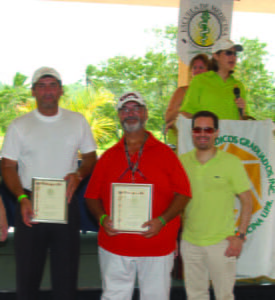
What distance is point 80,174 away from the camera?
2.45 metres

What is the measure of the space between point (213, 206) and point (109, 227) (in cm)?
66

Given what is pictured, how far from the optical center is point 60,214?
7.41 ft

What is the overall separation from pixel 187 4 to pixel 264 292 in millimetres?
3322

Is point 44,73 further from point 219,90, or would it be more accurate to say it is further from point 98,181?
point 219,90

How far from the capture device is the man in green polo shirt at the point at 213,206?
2340mm

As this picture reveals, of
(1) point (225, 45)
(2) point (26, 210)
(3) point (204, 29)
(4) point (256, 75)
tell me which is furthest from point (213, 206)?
(4) point (256, 75)

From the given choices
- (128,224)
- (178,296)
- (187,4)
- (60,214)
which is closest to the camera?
(128,224)

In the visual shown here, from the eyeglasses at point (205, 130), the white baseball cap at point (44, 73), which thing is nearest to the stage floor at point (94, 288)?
the eyeglasses at point (205, 130)

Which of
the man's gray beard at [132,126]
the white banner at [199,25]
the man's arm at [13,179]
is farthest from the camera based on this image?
the white banner at [199,25]

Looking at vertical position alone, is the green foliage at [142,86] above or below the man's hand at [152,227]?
above

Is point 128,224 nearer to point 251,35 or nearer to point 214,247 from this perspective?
point 214,247

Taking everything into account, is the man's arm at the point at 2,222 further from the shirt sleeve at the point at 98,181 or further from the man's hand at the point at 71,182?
the shirt sleeve at the point at 98,181

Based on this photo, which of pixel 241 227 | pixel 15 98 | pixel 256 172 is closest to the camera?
pixel 241 227

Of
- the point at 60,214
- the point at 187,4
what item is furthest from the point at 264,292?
the point at 187,4
